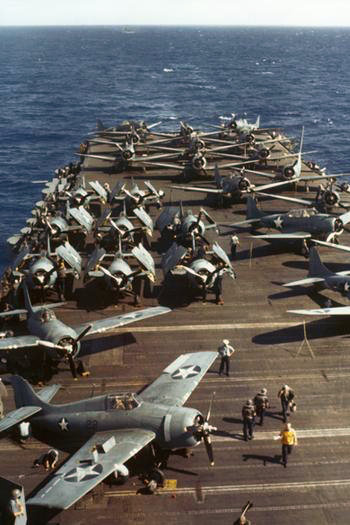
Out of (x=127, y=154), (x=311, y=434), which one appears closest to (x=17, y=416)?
(x=311, y=434)

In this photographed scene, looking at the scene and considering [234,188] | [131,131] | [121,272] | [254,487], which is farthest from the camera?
[131,131]

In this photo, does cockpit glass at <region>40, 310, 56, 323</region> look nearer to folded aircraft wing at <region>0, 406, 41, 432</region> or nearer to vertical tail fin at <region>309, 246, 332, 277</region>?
folded aircraft wing at <region>0, 406, 41, 432</region>

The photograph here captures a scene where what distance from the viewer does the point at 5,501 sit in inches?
713

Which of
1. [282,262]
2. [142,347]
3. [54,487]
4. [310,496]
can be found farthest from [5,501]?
[282,262]

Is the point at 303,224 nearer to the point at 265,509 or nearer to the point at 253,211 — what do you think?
the point at 253,211

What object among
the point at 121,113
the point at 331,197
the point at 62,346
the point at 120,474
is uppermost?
the point at 121,113

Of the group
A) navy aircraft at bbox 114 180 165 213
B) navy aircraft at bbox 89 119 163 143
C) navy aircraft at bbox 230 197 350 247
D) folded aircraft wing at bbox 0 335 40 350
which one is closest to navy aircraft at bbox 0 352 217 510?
folded aircraft wing at bbox 0 335 40 350

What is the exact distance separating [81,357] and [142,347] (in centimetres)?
366

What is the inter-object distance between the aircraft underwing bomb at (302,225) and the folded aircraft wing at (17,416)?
2442 centimetres

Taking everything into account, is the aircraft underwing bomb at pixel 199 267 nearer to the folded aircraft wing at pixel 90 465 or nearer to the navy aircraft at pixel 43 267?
the navy aircraft at pixel 43 267

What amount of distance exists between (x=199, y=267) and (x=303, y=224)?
1355 centimetres

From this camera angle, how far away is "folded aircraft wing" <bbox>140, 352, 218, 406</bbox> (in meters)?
23.7

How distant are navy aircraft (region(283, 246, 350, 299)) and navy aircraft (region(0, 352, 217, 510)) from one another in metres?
14.6

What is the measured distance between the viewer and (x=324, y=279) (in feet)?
119
